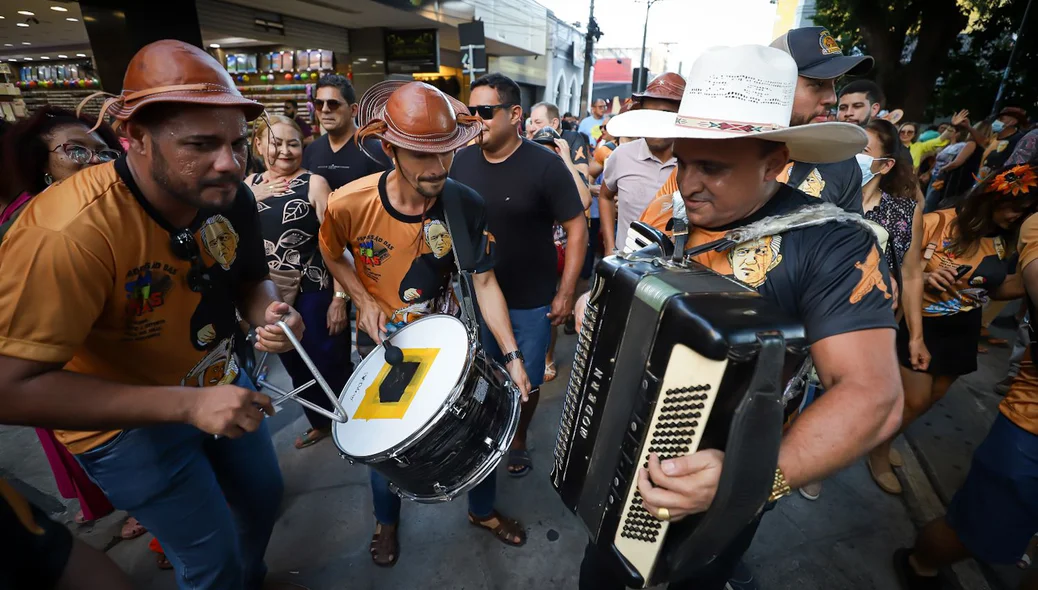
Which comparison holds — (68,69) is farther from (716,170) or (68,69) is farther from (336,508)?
(716,170)

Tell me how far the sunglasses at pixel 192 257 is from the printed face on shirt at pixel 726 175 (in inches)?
69.0

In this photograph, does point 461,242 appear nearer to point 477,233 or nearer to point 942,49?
point 477,233

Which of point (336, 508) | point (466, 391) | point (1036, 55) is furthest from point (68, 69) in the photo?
point (1036, 55)

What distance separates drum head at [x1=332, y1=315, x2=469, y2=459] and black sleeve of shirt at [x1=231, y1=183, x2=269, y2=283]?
0.67 metres

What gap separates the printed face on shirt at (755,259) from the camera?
1.44 meters

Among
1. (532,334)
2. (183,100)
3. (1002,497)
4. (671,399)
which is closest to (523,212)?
(532,334)

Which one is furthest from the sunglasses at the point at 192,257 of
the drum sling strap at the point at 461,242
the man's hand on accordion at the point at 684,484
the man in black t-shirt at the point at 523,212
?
the man's hand on accordion at the point at 684,484

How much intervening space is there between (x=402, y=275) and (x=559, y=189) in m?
1.26

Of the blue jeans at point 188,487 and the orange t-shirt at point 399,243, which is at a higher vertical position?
the orange t-shirt at point 399,243

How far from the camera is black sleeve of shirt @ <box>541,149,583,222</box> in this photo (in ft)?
10.1

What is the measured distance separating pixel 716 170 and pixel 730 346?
2.32 ft

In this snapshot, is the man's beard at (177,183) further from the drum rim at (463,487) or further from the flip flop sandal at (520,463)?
the flip flop sandal at (520,463)

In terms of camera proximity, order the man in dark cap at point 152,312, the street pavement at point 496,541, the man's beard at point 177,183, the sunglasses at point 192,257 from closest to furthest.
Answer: the man in dark cap at point 152,312
the man's beard at point 177,183
the sunglasses at point 192,257
the street pavement at point 496,541

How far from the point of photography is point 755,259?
4.83 ft
